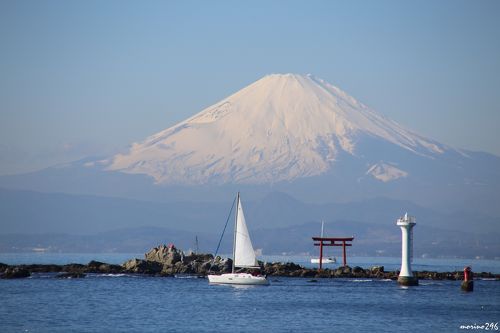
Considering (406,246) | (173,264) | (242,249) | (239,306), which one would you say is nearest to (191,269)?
(173,264)

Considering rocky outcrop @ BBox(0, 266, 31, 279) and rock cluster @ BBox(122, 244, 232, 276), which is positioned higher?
rock cluster @ BBox(122, 244, 232, 276)

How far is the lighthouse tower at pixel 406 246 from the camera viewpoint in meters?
86.8

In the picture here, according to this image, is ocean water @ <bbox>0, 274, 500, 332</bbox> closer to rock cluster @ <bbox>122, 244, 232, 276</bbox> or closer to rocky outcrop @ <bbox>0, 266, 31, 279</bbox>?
rocky outcrop @ <bbox>0, 266, 31, 279</bbox>

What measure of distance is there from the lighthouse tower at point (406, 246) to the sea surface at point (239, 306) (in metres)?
0.91

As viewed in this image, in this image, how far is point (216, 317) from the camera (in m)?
68.0

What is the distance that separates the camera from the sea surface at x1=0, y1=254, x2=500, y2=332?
63250 millimetres

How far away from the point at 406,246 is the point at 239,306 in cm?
1778

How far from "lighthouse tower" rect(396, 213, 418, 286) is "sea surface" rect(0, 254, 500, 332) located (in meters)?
0.91

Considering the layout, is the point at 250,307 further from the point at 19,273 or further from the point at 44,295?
the point at 19,273

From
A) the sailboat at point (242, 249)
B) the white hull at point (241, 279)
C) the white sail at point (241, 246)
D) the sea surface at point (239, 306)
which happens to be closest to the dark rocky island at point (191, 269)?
the sea surface at point (239, 306)

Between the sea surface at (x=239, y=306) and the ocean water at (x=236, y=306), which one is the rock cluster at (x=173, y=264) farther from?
the ocean water at (x=236, y=306)

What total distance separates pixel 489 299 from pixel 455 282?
2284 cm

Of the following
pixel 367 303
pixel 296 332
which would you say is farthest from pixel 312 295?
pixel 296 332

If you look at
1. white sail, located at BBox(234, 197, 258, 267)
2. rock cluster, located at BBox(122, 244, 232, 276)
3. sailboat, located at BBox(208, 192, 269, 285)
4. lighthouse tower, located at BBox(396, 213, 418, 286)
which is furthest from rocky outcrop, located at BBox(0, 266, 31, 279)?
lighthouse tower, located at BBox(396, 213, 418, 286)
